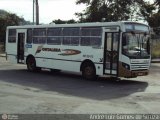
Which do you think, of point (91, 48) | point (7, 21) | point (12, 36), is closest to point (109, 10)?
point (12, 36)

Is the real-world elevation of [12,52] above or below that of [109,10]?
below

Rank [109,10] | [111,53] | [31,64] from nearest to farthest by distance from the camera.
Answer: [111,53], [31,64], [109,10]

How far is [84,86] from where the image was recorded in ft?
61.2

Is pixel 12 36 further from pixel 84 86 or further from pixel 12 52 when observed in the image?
pixel 84 86

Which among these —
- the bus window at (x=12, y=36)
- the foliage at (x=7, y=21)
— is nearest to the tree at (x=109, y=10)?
the bus window at (x=12, y=36)

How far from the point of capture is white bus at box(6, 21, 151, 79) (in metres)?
19.6

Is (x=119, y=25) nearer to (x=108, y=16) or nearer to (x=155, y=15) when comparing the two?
(x=108, y=16)

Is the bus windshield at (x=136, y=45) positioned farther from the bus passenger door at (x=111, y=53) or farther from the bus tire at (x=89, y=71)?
the bus tire at (x=89, y=71)

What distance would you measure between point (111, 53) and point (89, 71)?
5.61ft

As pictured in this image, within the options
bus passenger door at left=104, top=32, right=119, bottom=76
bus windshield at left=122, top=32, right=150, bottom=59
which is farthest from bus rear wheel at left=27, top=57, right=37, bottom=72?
bus windshield at left=122, top=32, right=150, bottom=59

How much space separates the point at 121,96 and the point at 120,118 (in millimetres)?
4689

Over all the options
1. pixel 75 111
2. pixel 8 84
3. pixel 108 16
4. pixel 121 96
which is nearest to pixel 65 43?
pixel 8 84

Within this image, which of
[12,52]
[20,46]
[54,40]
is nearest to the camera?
[54,40]

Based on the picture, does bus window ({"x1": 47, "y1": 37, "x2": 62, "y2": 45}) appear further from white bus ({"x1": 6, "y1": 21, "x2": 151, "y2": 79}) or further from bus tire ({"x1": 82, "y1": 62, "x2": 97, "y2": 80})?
bus tire ({"x1": 82, "y1": 62, "x2": 97, "y2": 80})
